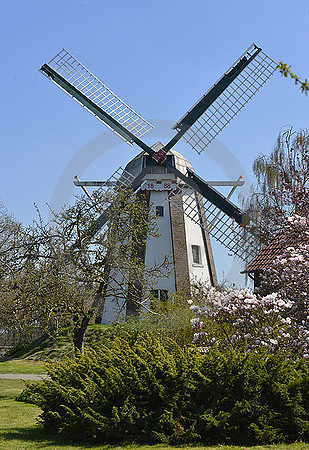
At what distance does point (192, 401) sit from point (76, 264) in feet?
23.3

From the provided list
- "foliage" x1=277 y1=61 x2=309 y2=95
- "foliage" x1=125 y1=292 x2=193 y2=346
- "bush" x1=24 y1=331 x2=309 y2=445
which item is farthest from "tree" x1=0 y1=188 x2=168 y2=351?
"foliage" x1=277 y1=61 x2=309 y2=95

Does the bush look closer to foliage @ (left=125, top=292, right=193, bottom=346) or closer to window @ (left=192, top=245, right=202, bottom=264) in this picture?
foliage @ (left=125, top=292, right=193, bottom=346)

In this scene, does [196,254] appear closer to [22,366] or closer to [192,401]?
[22,366]

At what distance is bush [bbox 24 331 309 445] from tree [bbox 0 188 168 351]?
5.48 m

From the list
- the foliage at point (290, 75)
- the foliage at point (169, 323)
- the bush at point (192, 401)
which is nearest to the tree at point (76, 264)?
the foliage at point (169, 323)

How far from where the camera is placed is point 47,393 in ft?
29.1

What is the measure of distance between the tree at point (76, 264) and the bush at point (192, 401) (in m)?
5.48

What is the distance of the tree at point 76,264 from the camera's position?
1389 cm

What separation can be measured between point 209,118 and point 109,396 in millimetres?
19352

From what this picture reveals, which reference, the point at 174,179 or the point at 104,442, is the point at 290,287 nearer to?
the point at 104,442

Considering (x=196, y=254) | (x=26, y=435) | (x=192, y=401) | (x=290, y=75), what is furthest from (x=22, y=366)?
(x=290, y=75)

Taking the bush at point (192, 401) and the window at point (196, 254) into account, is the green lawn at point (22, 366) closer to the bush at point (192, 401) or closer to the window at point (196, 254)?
the window at point (196, 254)

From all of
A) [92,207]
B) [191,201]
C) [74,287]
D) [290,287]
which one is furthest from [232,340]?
[191,201]

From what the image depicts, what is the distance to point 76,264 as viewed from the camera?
561 inches
